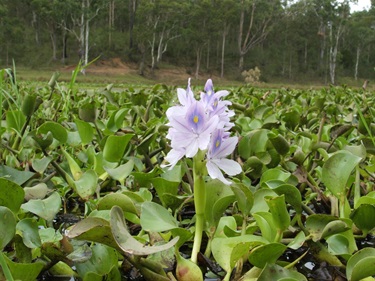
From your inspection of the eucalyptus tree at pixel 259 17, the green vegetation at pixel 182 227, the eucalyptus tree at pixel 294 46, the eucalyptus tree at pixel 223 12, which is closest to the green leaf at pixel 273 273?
the green vegetation at pixel 182 227

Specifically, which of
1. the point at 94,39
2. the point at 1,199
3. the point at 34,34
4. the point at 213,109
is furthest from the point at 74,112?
the point at 34,34

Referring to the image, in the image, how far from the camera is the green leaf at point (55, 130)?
1188mm

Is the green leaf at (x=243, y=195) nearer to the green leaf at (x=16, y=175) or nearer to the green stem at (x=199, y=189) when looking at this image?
the green stem at (x=199, y=189)

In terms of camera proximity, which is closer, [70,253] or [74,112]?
[70,253]

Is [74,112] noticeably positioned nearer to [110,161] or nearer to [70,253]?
[110,161]

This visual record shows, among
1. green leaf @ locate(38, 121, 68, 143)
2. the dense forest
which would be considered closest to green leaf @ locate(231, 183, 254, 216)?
green leaf @ locate(38, 121, 68, 143)

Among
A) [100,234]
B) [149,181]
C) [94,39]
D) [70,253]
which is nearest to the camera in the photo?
[100,234]

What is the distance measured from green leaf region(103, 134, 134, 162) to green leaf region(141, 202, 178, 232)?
35cm

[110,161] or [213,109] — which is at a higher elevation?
[213,109]

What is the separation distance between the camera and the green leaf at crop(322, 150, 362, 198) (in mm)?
833

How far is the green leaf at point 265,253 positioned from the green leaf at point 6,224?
30 centimetres

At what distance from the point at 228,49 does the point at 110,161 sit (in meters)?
36.5

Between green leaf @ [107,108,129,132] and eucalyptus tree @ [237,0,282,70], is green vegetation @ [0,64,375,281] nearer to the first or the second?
green leaf @ [107,108,129,132]

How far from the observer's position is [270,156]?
1.19m
